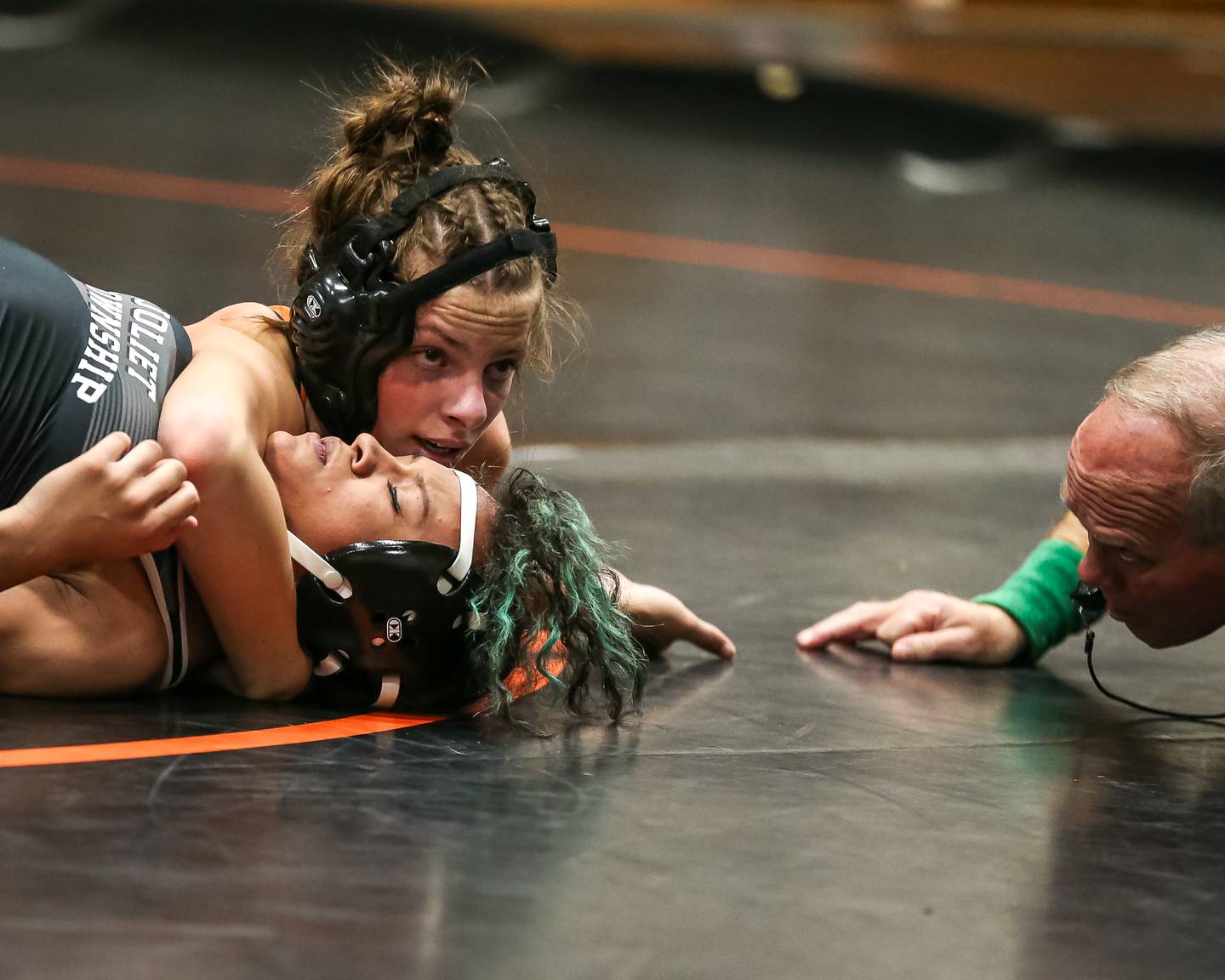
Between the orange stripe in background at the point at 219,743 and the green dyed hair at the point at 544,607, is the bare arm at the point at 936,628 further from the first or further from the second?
the orange stripe in background at the point at 219,743

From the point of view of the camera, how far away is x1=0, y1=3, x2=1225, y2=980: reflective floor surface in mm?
2068

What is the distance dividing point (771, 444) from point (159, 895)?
3.89 metres

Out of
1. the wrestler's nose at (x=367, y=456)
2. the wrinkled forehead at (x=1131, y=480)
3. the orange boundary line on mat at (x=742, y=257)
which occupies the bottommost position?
the wrestler's nose at (x=367, y=456)

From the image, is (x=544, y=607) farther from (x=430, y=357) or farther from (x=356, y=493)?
(x=430, y=357)

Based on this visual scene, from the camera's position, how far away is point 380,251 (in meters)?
3.17

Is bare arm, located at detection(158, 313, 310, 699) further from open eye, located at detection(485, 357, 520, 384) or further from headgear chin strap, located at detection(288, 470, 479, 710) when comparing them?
open eye, located at detection(485, 357, 520, 384)

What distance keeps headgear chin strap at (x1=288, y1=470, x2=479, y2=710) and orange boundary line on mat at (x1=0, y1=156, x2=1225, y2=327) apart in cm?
601

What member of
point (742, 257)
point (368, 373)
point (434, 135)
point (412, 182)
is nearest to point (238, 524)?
point (368, 373)

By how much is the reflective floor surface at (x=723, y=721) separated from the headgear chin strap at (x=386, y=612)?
0.38ft

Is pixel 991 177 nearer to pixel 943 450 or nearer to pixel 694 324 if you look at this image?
pixel 694 324

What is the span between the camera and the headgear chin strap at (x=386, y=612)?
9.53ft

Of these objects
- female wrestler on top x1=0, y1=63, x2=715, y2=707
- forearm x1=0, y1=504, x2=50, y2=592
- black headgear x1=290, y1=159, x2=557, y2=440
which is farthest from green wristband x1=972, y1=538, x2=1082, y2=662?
forearm x1=0, y1=504, x2=50, y2=592

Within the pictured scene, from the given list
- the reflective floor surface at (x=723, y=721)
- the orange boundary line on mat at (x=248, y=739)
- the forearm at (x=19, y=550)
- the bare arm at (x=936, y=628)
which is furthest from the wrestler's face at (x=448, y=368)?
the bare arm at (x=936, y=628)

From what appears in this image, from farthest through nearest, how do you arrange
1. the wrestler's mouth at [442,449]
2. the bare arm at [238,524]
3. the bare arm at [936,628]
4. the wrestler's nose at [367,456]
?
the bare arm at [936,628] → the wrestler's mouth at [442,449] → the wrestler's nose at [367,456] → the bare arm at [238,524]
